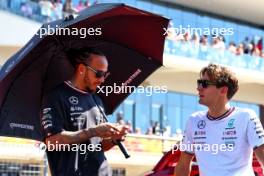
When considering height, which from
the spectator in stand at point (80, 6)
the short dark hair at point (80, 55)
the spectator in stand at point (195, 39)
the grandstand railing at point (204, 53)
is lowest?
the short dark hair at point (80, 55)

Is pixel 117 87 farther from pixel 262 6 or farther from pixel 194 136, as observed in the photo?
pixel 262 6

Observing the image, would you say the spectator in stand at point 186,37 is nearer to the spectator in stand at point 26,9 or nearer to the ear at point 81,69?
the spectator in stand at point 26,9

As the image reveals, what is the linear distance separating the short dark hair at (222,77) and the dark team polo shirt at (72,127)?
37.2 inches

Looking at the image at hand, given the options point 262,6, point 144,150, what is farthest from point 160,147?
point 262,6

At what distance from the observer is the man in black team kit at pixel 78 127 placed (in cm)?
399

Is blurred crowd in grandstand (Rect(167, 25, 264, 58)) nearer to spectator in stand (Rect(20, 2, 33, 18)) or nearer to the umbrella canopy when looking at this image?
spectator in stand (Rect(20, 2, 33, 18))

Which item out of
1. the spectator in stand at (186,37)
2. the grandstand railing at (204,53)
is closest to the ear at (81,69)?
the grandstand railing at (204,53)

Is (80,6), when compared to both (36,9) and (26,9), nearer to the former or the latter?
(36,9)

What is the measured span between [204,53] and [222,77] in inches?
902

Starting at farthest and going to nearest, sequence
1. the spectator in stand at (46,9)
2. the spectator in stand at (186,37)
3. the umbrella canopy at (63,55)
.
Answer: the spectator in stand at (186,37) < the spectator in stand at (46,9) < the umbrella canopy at (63,55)

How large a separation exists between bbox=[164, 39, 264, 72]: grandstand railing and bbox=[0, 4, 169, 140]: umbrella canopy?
68.2ft

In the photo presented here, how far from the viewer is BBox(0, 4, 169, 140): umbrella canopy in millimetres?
4449

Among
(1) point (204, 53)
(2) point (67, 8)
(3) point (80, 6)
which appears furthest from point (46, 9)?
(1) point (204, 53)

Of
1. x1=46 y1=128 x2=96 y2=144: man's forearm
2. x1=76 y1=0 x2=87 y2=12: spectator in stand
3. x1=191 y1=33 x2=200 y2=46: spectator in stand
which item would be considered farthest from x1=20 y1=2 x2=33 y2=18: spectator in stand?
x1=46 y1=128 x2=96 y2=144: man's forearm
